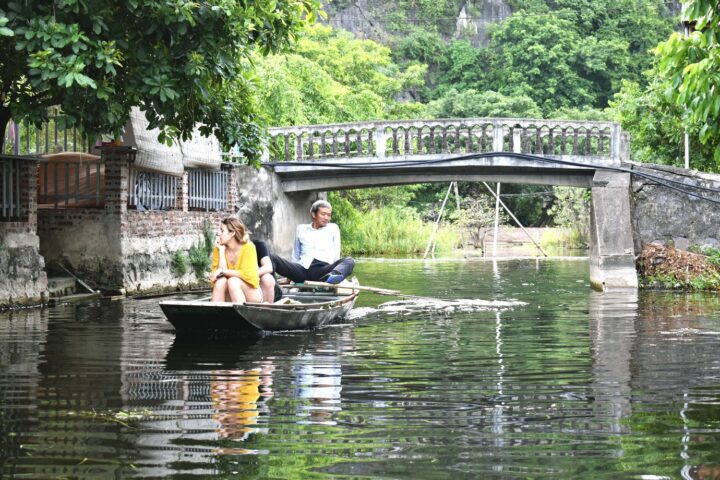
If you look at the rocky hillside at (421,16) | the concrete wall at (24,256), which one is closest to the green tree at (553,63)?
the rocky hillside at (421,16)

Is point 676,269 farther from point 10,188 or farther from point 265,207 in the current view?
point 10,188

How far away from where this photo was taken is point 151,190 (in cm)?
2128

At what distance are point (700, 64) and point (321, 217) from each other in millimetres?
7966

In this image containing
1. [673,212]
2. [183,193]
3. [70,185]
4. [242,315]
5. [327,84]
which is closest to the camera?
[242,315]

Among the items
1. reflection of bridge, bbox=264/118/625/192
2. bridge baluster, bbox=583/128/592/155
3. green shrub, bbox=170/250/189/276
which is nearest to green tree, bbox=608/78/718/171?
reflection of bridge, bbox=264/118/625/192

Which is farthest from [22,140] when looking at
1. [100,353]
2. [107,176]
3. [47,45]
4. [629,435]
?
[629,435]

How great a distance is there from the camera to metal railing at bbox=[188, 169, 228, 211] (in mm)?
23406

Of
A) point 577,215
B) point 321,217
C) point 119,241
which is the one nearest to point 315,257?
point 321,217

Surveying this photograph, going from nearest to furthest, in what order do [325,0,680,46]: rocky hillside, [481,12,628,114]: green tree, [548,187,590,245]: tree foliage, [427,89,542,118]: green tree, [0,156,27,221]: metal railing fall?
[0,156,27,221]: metal railing, [548,187,590,245]: tree foliage, [427,89,542,118]: green tree, [481,12,628,114]: green tree, [325,0,680,46]: rocky hillside

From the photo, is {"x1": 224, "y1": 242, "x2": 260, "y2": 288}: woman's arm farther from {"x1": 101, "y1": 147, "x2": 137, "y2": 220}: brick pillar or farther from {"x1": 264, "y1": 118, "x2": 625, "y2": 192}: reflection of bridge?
{"x1": 264, "y1": 118, "x2": 625, "y2": 192}: reflection of bridge

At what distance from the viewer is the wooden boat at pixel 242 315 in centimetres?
1224

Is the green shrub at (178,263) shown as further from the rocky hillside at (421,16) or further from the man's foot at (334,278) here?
the rocky hillside at (421,16)

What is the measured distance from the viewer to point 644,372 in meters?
9.97

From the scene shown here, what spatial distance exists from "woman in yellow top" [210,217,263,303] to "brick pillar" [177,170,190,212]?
9.76 meters
